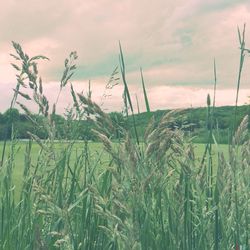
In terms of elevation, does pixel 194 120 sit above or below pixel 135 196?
above

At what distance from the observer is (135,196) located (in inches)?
52.1

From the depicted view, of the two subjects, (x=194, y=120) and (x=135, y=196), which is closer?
(x=135, y=196)

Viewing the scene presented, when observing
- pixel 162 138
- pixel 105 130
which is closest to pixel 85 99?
pixel 105 130

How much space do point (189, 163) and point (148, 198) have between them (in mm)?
236

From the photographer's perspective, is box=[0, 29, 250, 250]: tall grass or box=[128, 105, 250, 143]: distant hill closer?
box=[0, 29, 250, 250]: tall grass

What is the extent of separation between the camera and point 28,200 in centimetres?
230

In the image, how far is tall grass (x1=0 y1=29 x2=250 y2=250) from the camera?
1319 millimetres

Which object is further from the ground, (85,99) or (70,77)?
(70,77)

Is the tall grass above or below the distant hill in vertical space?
below

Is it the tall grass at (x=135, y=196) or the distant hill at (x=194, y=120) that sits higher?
the distant hill at (x=194, y=120)

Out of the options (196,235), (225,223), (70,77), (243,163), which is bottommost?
(196,235)

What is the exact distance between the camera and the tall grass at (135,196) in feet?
4.33

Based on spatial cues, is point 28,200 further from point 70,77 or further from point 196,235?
point 196,235

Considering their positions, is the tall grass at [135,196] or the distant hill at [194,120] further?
the distant hill at [194,120]
